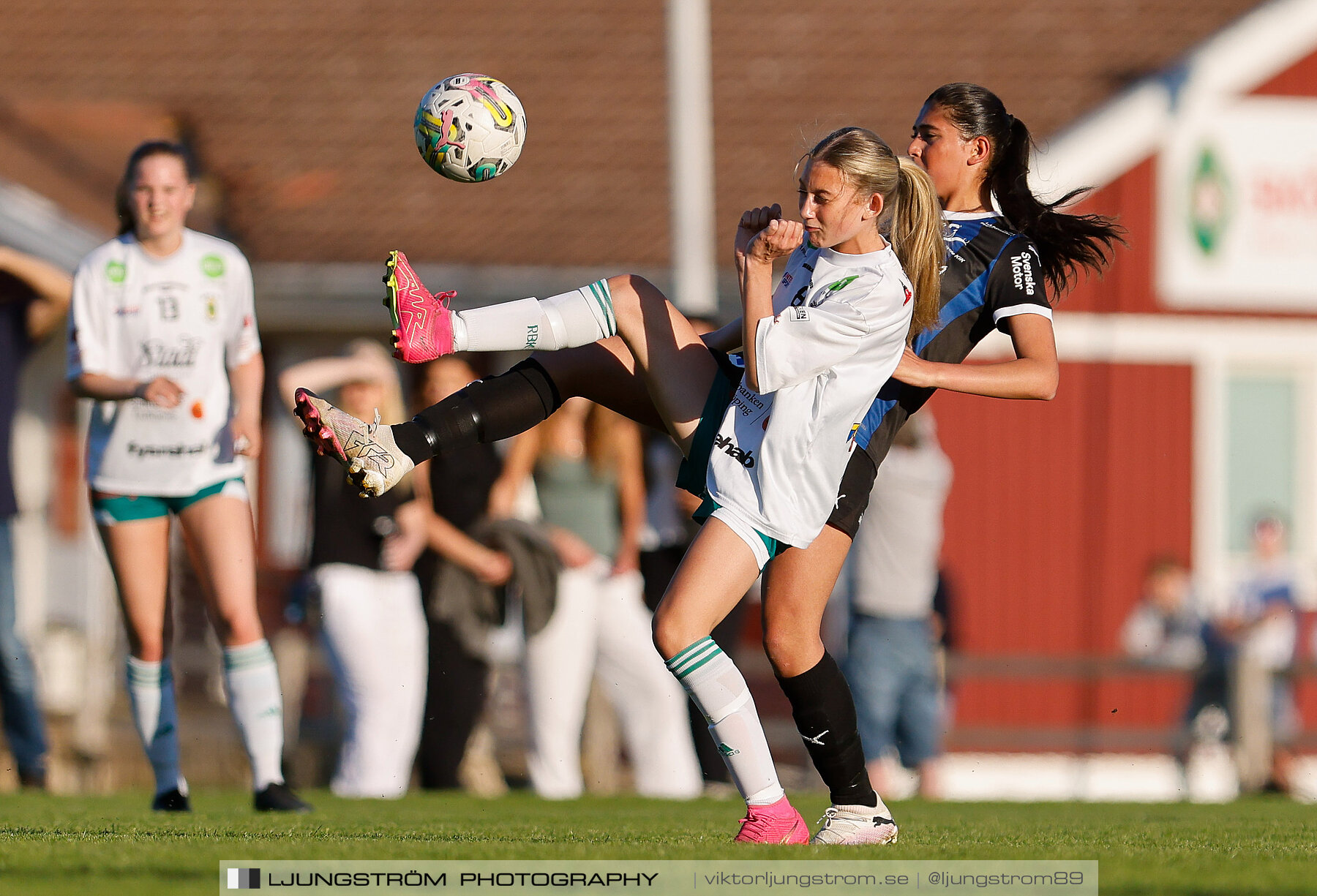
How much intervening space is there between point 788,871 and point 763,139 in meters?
12.4

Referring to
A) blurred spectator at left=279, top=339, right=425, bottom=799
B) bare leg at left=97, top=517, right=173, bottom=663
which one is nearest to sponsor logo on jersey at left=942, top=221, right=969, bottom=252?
bare leg at left=97, top=517, right=173, bottom=663

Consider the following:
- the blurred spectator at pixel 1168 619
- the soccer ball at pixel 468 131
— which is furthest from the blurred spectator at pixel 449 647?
the blurred spectator at pixel 1168 619

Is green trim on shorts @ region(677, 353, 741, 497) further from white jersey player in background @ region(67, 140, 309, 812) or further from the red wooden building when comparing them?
the red wooden building

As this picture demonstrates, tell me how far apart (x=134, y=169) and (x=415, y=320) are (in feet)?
6.33

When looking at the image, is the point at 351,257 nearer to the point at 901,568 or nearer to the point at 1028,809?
the point at 901,568

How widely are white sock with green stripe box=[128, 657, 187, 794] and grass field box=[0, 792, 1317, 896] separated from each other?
0.22m

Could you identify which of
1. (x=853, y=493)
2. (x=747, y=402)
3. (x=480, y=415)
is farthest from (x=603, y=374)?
(x=853, y=493)

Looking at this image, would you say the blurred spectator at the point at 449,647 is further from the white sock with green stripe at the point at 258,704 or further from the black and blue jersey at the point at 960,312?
the black and blue jersey at the point at 960,312

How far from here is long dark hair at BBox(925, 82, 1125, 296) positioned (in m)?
5.96

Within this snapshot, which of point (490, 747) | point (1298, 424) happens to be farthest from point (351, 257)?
point (1298, 424)

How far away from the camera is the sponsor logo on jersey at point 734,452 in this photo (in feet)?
17.5

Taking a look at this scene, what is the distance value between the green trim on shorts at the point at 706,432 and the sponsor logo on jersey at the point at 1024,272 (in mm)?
868

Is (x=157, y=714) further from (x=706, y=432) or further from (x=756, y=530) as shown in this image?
(x=756, y=530)

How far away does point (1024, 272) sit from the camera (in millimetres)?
5668
